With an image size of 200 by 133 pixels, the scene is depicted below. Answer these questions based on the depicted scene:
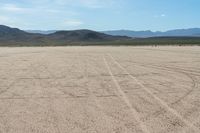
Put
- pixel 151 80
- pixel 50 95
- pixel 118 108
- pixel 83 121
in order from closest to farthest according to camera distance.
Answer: pixel 83 121 → pixel 118 108 → pixel 50 95 → pixel 151 80

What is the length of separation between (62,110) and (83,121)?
4.24 ft

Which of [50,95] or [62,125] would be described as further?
[50,95]

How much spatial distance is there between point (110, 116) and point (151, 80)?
23.1 ft

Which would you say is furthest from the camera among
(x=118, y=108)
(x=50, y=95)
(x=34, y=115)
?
(x=50, y=95)

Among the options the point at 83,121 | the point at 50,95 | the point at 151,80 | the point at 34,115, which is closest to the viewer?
the point at 83,121

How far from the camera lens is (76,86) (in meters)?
13.9

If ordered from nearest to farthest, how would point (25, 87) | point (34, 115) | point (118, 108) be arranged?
1. point (34, 115)
2. point (118, 108)
3. point (25, 87)

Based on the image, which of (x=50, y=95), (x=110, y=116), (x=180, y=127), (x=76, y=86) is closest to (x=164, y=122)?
(x=180, y=127)

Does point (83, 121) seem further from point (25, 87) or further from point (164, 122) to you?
point (25, 87)

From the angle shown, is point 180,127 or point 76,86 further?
point 76,86

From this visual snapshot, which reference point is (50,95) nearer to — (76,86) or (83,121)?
(76,86)

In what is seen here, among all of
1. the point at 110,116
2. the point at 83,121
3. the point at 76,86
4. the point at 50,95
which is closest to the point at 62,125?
the point at 83,121

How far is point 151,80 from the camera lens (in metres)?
15.6

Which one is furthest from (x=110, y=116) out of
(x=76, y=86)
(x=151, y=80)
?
(x=151, y=80)
